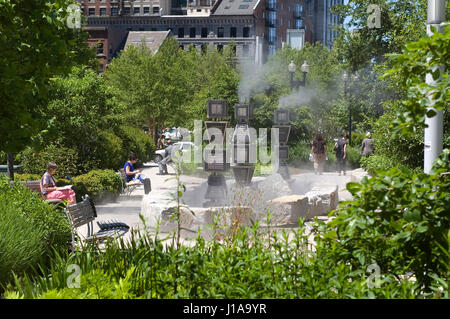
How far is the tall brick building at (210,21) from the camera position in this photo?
9731 centimetres

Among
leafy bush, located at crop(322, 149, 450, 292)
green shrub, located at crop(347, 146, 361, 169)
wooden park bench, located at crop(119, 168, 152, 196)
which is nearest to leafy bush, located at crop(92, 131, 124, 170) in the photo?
wooden park bench, located at crop(119, 168, 152, 196)

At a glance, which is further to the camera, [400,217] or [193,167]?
[193,167]

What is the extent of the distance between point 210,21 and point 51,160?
8250cm

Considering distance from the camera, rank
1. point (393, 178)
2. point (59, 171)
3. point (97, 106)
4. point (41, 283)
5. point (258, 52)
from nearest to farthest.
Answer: point (393, 178)
point (41, 283)
point (59, 171)
point (97, 106)
point (258, 52)

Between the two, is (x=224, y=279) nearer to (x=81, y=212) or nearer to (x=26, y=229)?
(x=26, y=229)

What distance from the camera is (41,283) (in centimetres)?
544

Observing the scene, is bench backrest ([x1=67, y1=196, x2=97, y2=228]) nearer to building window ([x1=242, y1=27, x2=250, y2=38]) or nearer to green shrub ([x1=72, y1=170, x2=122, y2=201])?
green shrub ([x1=72, y1=170, x2=122, y2=201])

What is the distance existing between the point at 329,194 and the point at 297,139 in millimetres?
18272

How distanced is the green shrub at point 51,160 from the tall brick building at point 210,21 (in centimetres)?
7528

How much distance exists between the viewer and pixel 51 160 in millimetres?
19641

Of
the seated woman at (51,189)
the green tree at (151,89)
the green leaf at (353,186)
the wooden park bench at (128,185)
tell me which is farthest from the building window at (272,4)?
the green leaf at (353,186)
